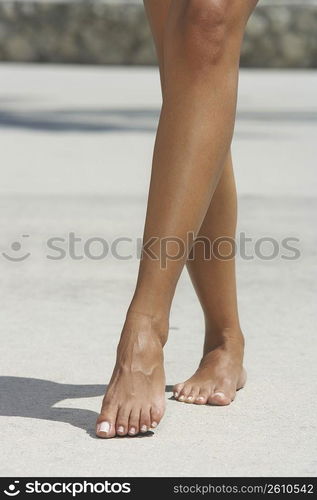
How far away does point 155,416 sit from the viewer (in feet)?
8.11

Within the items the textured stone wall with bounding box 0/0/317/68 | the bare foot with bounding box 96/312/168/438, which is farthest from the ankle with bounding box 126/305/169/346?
the textured stone wall with bounding box 0/0/317/68

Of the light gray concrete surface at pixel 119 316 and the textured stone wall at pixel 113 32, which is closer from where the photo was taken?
the light gray concrete surface at pixel 119 316

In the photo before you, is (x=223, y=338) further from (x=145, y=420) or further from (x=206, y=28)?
(x=206, y=28)

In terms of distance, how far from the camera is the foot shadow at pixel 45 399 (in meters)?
2.58

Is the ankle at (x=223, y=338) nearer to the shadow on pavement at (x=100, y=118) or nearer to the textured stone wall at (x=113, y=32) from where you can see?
the shadow on pavement at (x=100, y=118)

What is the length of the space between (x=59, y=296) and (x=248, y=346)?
756mm

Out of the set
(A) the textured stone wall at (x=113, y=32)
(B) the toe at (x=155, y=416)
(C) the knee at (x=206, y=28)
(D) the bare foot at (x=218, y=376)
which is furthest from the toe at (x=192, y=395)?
(A) the textured stone wall at (x=113, y=32)

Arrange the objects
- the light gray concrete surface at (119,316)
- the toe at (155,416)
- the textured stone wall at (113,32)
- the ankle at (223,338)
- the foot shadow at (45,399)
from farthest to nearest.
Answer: the textured stone wall at (113,32), the ankle at (223,338), the foot shadow at (45,399), the toe at (155,416), the light gray concrete surface at (119,316)

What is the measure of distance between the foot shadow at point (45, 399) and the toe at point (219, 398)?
5.5 inches

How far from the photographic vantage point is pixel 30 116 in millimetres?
9117

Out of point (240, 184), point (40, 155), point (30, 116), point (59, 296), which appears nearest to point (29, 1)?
point (30, 116)

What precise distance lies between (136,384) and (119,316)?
1.05 m

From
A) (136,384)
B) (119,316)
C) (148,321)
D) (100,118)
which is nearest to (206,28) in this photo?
(148,321)

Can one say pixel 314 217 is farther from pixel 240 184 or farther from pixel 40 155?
pixel 40 155
